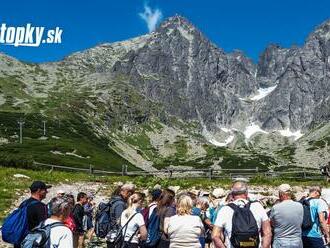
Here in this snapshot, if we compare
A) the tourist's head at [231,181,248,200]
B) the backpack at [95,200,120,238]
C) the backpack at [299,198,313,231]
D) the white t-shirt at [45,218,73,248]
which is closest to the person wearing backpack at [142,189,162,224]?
the backpack at [95,200,120,238]

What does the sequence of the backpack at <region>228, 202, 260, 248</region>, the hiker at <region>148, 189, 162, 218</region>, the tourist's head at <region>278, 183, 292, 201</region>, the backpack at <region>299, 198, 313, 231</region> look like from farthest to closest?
the backpack at <region>299, 198, 313, 231</region>
the hiker at <region>148, 189, 162, 218</region>
the tourist's head at <region>278, 183, 292, 201</region>
the backpack at <region>228, 202, 260, 248</region>

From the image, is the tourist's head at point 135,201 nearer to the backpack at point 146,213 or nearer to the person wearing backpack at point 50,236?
the backpack at point 146,213

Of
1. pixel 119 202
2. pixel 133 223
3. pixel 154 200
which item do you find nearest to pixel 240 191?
pixel 133 223

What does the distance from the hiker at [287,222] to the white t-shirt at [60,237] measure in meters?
5.91

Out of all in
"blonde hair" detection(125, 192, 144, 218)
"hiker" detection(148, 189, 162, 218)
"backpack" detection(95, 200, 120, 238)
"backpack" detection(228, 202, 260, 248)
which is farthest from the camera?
"backpack" detection(95, 200, 120, 238)

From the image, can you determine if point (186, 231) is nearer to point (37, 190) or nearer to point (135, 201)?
point (135, 201)

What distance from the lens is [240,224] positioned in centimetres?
1021

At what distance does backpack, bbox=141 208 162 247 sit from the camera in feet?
41.1

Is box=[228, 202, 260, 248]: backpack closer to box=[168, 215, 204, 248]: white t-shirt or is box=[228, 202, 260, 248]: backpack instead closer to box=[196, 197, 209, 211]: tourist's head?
box=[168, 215, 204, 248]: white t-shirt

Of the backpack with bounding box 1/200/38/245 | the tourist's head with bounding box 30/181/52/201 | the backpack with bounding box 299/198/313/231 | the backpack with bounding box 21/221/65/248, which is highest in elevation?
the tourist's head with bounding box 30/181/52/201

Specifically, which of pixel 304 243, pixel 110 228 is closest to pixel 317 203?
pixel 304 243

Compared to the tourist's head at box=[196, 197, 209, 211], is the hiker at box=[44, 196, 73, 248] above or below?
below

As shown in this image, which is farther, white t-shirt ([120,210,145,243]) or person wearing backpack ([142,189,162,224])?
person wearing backpack ([142,189,162,224])

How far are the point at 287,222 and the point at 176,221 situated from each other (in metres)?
2.78
